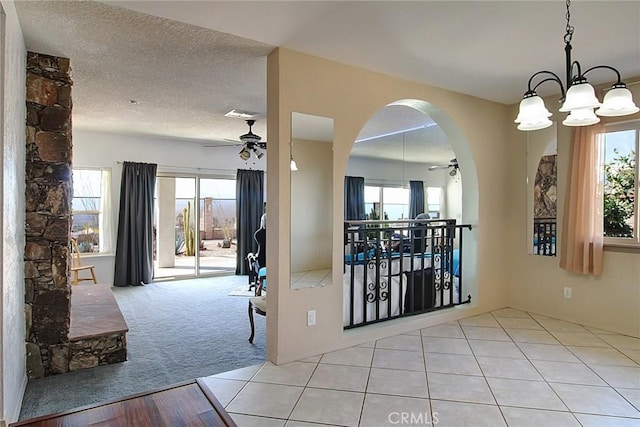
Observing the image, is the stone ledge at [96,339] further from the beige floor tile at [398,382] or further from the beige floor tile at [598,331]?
the beige floor tile at [598,331]

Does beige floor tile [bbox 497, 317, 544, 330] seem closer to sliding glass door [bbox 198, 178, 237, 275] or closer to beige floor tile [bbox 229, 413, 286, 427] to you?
beige floor tile [bbox 229, 413, 286, 427]

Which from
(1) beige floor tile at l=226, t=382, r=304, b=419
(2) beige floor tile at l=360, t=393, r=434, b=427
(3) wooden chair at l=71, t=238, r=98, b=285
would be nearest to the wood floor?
(1) beige floor tile at l=226, t=382, r=304, b=419

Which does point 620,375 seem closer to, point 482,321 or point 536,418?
point 536,418

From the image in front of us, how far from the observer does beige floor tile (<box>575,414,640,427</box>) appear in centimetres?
205

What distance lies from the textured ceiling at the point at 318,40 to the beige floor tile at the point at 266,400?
2.39 metres

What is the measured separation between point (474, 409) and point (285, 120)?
7.55 feet

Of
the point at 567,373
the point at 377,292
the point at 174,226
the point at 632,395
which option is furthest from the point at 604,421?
the point at 174,226

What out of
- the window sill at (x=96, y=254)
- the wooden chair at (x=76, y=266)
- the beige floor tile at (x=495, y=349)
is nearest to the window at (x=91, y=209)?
the window sill at (x=96, y=254)

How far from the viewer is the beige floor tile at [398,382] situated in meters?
2.42

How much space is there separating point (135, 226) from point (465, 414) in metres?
5.93

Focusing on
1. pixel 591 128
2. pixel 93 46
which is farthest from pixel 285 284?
pixel 591 128

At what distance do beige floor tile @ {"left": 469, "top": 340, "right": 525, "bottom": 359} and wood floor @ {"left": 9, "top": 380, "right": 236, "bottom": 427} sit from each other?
2294 millimetres

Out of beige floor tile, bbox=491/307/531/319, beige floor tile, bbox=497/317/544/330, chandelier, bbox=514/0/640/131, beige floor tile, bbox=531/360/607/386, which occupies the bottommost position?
beige floor tile, bbox=531/360/607/386

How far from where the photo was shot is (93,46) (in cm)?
281
